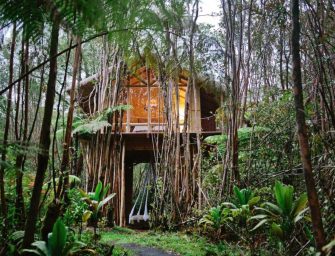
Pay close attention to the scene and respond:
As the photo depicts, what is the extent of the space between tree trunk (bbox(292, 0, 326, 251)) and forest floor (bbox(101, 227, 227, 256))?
2759 millimetres

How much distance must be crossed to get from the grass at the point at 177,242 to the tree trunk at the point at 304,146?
264 cm

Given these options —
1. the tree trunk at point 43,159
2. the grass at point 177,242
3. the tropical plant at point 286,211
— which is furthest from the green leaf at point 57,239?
the grass at point 177,242

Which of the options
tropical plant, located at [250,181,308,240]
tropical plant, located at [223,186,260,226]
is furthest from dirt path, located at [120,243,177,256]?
tropical plant, located at [250,181,308,240]

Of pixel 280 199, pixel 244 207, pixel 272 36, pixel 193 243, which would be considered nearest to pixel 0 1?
pixel 280 199

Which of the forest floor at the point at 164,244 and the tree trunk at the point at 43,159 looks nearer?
the tree trunk at the point at 43,159

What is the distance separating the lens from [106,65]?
→ 7.07 meters

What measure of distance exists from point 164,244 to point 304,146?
366 centimetres

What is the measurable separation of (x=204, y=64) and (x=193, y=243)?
153 inches

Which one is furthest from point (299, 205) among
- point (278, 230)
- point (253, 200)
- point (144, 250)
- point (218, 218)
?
point (144, 250)

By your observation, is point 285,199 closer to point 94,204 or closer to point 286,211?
point 286,211

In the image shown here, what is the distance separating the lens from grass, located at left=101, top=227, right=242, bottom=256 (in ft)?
15.4

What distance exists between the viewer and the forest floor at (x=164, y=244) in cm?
475

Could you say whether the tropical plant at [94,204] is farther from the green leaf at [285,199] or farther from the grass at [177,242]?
the green leaf at [285,199]

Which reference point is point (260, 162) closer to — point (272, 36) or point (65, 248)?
point (65, 248)
